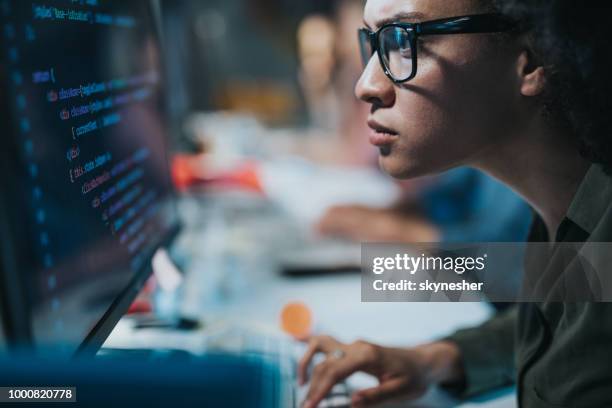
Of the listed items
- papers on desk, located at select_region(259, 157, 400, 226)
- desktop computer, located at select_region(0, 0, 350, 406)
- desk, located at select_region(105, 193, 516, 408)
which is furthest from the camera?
papers on desk, located at select_region(259, 157, 400, 226)

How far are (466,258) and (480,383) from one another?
0.21 metres

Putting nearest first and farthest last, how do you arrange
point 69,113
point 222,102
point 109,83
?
point 69,113 < point 109,83 < point 222,102

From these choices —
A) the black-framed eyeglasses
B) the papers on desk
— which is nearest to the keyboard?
the black-framed eyeglasses

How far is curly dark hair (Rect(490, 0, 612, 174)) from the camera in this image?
552 millimetres

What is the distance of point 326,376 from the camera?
741 mm

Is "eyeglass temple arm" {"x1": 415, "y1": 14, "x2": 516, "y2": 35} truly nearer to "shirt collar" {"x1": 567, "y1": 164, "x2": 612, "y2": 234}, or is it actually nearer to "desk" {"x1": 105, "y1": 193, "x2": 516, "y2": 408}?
"shirt collar" {"x1": 567, "y1": 164, "x2": 612, "y2": 234}

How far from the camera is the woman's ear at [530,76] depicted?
24.3 inches

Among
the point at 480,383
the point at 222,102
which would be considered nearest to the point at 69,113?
the point at 480,383

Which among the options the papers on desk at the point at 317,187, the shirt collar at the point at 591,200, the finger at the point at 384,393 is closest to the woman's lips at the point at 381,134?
the shirt collar at the point at 591,200

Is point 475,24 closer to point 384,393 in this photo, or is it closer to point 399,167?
point 399,167

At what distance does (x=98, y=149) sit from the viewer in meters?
0.66

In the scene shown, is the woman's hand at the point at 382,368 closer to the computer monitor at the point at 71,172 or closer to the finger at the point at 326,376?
the finger at the point at 326,376

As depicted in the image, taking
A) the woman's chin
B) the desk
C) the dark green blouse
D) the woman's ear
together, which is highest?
the woman's ear

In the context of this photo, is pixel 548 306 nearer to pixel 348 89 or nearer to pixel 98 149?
pixel 98 149
